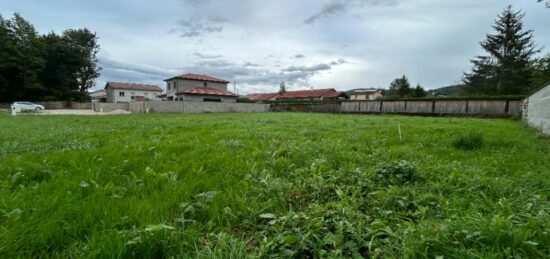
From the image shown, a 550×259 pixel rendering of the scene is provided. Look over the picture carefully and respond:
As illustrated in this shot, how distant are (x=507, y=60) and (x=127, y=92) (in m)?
64.1

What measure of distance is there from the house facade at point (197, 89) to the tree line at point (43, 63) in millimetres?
17460

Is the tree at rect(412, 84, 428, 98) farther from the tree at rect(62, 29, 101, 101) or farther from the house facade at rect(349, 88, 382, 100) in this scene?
the tree at rect(62, 29, 101, 101)

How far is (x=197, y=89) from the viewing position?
3600cm

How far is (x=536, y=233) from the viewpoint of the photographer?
140 centimetres

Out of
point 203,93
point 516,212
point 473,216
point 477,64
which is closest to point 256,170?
point 473,216

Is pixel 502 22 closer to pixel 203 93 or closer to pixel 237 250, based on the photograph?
pixel 203 93

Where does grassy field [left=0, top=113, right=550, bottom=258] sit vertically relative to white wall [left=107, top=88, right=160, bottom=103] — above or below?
below

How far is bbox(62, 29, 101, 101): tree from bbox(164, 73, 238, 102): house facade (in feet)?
56.7

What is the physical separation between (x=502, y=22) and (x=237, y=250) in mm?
45174

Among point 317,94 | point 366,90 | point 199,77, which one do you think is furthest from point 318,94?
point 199,77

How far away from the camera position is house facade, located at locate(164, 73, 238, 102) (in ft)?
114

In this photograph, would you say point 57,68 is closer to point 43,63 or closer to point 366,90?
point 43,63

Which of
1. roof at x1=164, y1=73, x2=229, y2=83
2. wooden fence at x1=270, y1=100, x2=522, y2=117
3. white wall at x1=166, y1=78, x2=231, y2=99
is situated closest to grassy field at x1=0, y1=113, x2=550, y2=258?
wooden fence at x1=270, y1=100, x2=522, y2=117

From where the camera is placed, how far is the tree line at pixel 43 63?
3400 centimetres
